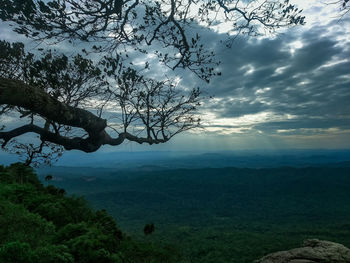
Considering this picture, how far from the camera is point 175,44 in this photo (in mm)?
8141

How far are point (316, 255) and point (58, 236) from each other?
1070 centimetres

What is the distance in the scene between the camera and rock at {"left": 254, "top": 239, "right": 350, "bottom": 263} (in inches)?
368

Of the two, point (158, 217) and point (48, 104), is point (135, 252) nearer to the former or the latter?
point (48, 104)

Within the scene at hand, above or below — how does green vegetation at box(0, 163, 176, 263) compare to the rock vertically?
above

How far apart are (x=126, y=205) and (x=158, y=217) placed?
147 feet

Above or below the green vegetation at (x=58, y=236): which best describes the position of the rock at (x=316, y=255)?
below

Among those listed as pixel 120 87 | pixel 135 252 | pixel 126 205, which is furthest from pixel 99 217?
pixel 126 205

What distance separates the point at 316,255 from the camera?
9688 mm

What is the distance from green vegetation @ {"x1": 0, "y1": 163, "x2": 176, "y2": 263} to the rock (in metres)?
6.16

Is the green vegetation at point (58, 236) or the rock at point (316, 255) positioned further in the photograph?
the rock at point (316, 255)

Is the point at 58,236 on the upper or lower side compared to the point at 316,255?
upper

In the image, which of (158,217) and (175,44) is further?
(158,217)

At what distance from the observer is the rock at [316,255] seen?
9.34 metres

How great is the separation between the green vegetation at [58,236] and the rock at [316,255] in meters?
6.16
